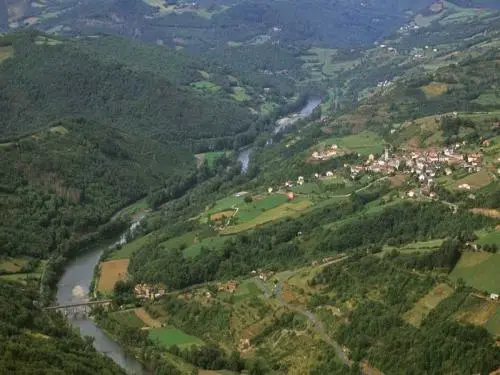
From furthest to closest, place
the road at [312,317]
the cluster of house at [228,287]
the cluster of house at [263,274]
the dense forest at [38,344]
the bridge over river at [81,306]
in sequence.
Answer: the bridge over river at [81,306] < the cluster of house at [263,274] < the cluster of house at [228,287] < the road at [312,317] < the dense forest at [38,344]

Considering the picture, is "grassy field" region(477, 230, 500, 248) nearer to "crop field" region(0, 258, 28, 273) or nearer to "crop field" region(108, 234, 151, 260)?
"crop field" region(108, 234, 151, 260)

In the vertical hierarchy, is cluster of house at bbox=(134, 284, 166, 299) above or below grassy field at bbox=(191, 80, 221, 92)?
above

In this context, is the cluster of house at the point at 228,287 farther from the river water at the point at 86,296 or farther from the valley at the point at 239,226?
the river water at the point at 86,296

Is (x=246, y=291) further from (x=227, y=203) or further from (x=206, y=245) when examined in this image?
(x=227, y=203)

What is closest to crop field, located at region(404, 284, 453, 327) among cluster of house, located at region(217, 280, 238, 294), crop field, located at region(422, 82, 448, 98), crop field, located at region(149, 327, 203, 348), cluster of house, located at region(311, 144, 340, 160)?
crop field, located at region(149, 327, 203, 348)

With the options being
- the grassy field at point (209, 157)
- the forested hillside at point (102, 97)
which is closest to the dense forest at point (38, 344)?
the grassy field at point (209, 157)
